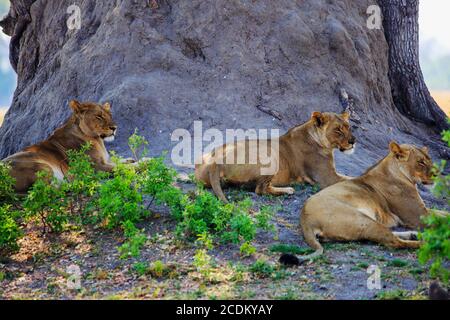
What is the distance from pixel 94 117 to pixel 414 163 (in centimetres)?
447

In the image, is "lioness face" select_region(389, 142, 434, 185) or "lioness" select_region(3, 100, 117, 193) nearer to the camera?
"lioness face" select_region(389, 142, 434, 185)

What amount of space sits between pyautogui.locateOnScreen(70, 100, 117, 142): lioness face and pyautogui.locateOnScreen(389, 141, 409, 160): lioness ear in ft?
13.1

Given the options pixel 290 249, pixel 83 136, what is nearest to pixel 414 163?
pixel 290 249

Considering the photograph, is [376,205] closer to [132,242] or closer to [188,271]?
[188,271]

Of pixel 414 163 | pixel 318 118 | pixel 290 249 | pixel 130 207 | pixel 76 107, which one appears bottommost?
pixel 290 249

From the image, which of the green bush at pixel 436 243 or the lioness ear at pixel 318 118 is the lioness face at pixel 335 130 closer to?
the lioness ear at pixel 318 118

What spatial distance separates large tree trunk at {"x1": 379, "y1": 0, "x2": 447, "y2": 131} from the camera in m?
14.3

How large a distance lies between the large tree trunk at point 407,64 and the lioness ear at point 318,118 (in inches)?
152

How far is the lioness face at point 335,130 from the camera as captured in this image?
1110cm

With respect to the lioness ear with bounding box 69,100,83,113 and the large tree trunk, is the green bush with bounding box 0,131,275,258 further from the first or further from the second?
the large tree trunk

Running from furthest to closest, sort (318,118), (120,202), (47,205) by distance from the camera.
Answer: (318,118) → (47,205) → (120,202)

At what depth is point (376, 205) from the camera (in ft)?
31.0

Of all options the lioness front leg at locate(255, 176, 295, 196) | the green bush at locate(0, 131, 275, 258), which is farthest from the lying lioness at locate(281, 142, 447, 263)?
the lioness front leg at locate(255, 176, 295, 196)
